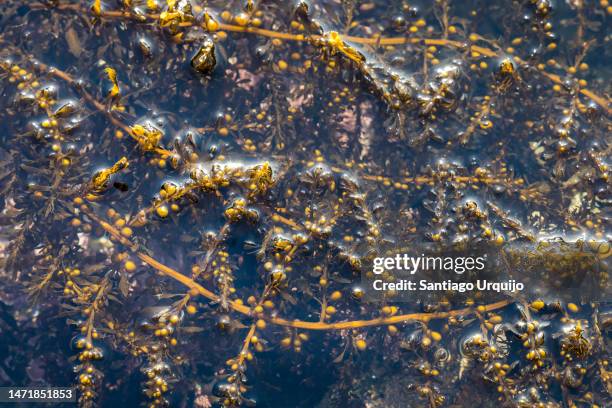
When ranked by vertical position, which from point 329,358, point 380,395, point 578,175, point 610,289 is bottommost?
point 380,395

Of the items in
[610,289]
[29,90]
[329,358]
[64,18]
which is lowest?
[329,358]

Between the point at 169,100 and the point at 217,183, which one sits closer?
the point at 217,183

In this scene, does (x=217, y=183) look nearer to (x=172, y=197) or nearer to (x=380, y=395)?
(x=172, y=197)

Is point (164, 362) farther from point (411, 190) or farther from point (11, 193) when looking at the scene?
point (411, 190)

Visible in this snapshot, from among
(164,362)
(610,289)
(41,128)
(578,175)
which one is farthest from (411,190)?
(41,128)

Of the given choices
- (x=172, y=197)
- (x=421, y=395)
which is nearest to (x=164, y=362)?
(x=172, y=197)

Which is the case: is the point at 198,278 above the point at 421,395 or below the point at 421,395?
above
